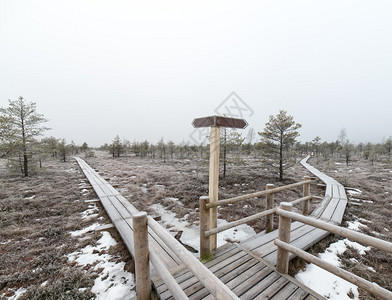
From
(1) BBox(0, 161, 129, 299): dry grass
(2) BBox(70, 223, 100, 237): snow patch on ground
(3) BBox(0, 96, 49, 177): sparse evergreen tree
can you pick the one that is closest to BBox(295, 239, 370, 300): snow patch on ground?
(1) BBox(0, 161, 129, 299): dry grass

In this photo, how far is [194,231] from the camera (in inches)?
182

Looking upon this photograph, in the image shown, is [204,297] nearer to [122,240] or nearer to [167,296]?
[167,296]

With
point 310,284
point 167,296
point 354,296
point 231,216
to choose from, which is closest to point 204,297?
point 167,296

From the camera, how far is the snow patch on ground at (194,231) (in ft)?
13.5

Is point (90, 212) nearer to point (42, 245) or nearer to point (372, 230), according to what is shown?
point (42, 245)

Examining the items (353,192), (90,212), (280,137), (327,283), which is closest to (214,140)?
(327,283)

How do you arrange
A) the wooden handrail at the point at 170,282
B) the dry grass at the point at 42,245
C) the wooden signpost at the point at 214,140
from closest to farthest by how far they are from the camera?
the wooden handrail at the point at 170,282 < the dry grass at the point at 42,245 < the wooden signpost at the point at 214,140

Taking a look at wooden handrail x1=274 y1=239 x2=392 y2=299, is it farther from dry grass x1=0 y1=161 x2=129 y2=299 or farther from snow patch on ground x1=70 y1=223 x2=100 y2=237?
snow patch on ground x1=70 y1=223 x2=100 y2=237

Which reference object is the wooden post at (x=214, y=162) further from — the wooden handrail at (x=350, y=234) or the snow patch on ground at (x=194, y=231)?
the snow patch on ground at (x=194, y=231)

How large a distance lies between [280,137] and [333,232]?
906 cm

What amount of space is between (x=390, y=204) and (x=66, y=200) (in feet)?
43.6

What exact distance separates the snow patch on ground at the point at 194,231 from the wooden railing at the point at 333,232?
1.84 metres

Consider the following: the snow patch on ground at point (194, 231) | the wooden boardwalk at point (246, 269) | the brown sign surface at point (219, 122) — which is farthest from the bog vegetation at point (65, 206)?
the brown sign surface at point (219, 122)

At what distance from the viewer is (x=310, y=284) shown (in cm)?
255
